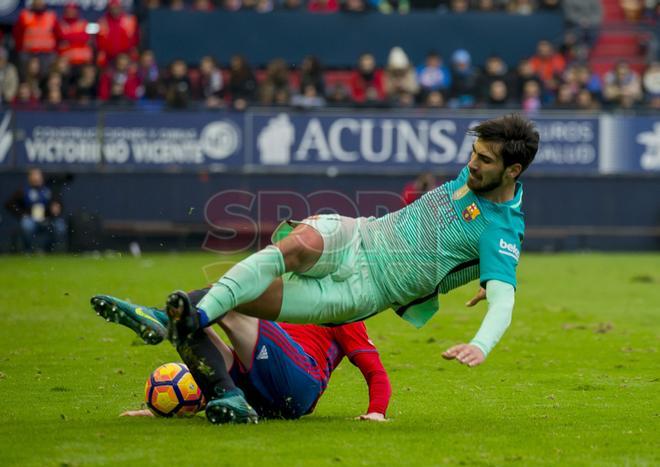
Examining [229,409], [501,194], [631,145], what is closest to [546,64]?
[631,145]

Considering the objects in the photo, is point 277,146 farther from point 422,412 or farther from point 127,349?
point 422,412

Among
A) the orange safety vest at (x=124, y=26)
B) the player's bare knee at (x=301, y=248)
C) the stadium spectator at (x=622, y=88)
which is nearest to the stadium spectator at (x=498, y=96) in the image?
the stadium spectator at (x=622, y=88)

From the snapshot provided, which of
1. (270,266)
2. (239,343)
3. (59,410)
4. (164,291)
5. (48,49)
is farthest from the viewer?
(48,49)

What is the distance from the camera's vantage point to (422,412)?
878 centimetres

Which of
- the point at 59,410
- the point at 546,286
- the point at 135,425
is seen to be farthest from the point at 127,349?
the point at 546,286

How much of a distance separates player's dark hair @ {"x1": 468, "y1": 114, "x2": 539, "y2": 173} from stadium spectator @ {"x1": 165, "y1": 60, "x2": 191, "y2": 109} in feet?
61.1

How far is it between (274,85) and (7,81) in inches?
216

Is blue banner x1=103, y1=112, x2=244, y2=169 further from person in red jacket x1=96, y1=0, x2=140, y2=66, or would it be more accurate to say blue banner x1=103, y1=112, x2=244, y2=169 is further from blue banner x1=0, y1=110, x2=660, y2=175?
person in red jacket x1=96, y1=0, x2=140, y2=66

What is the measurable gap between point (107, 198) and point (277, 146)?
3.64 meters

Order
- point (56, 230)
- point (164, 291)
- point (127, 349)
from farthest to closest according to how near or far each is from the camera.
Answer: point (56, 230) → point (164, 291) → point (127, 349)

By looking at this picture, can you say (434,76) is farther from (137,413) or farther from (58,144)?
(137,413)

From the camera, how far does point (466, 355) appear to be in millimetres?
6766

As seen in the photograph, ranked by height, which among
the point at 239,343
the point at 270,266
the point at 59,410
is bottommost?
the point at 59,410

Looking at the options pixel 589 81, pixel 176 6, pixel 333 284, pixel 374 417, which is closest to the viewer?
pixel 333 284
